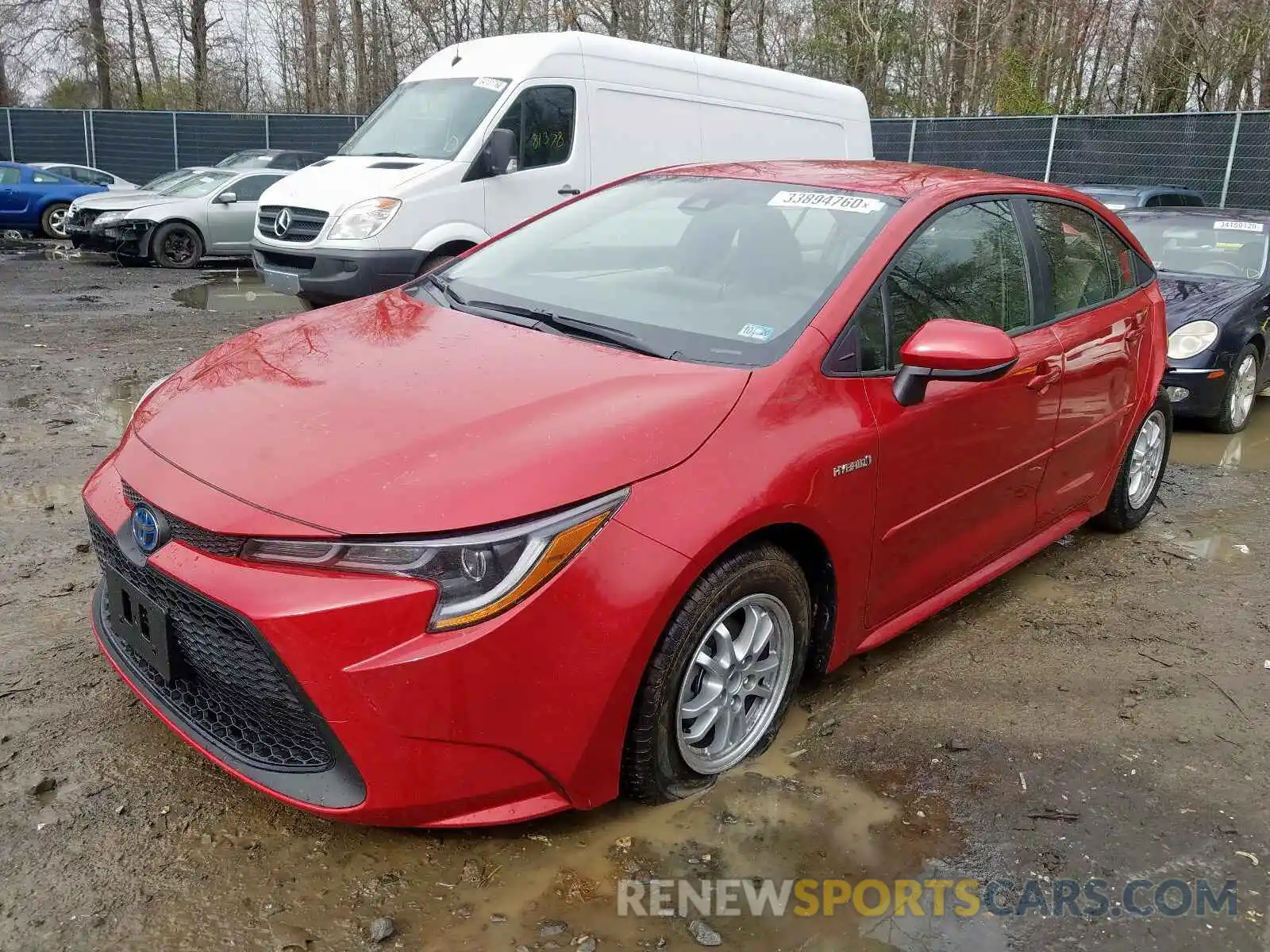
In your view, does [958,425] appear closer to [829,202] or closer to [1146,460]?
[829,202]

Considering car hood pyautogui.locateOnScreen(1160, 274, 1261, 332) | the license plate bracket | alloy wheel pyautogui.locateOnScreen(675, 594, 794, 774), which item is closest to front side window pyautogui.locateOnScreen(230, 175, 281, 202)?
car hood pyautogui.locateOnScreen(1160, 274, 1261, 332)

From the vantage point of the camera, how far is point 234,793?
2.60m

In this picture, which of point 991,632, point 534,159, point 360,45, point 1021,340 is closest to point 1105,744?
point 991,632

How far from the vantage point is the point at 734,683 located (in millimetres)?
2701

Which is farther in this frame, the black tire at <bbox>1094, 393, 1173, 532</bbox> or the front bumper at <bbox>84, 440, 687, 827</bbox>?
the black tire at <bbox>1094, 393, 1173, 532</bbox>

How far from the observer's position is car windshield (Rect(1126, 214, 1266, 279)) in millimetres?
7340

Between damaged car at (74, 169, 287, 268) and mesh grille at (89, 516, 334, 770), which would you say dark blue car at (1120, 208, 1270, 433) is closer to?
mesh grille at (89, 516, 334, 770)

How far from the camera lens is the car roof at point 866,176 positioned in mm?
3400

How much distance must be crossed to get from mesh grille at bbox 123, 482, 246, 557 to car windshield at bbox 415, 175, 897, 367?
1209 mm

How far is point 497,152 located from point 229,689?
6.54 metres

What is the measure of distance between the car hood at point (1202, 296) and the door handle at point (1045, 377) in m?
3.38

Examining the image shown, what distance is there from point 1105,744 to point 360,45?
31.6 m

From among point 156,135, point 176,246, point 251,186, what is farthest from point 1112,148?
point 156,135

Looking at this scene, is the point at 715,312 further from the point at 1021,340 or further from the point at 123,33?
the point at 123,33
